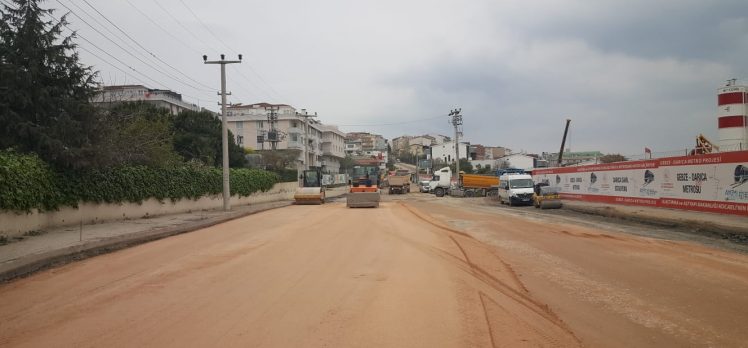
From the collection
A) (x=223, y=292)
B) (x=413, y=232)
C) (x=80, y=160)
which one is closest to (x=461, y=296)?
(x=223, y=292)

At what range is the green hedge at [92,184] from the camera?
1417 centimetres

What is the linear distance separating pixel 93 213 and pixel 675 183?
25085 millimetres

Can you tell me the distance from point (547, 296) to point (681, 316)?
177 cm

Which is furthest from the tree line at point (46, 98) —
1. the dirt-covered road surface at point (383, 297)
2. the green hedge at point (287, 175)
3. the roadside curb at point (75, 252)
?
the green hedge at point (287, 175)

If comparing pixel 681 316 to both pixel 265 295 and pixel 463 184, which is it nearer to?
pixel 265 295

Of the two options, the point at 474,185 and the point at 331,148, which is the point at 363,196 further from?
the point at 331,148

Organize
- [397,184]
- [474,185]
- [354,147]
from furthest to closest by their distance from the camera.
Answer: [354,147]
[397,184]
[474,185]

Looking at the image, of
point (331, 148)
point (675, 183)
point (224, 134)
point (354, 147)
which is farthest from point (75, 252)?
point (354, 147)

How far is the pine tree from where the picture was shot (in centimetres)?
1553

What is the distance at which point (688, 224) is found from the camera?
19.9 metres

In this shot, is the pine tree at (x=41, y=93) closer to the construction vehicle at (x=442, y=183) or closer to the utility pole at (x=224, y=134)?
the utility pole at (x=224, y=134)

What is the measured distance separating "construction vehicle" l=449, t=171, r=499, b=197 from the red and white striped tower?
21981mm

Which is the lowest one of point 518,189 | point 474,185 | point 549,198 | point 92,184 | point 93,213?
point 549,198

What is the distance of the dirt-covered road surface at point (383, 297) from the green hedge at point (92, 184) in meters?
4.14
